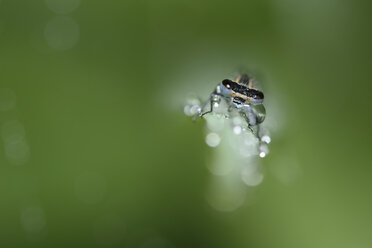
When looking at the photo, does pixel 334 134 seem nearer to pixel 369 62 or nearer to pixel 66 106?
pixel 369 62

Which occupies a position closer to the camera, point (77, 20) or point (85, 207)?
point (85, 207)

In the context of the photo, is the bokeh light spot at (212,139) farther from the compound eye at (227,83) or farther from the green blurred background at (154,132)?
the compound eye at (227,83)

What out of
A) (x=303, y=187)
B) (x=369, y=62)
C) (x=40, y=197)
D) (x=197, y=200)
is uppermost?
(x=369, y=62)

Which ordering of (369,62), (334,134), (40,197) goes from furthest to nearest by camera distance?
(369,62)
(334,134)
(40,197)

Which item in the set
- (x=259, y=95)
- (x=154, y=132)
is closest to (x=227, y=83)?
(x=259, y=95)

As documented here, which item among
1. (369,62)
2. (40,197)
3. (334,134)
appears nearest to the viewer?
(40,197)

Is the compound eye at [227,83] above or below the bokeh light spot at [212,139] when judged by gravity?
above

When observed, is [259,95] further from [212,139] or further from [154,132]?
[154,132]

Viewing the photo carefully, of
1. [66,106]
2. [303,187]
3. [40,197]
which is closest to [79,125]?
[66,106]

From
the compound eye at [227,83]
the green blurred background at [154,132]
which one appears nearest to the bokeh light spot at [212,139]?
the green blurred background at [154,132]
